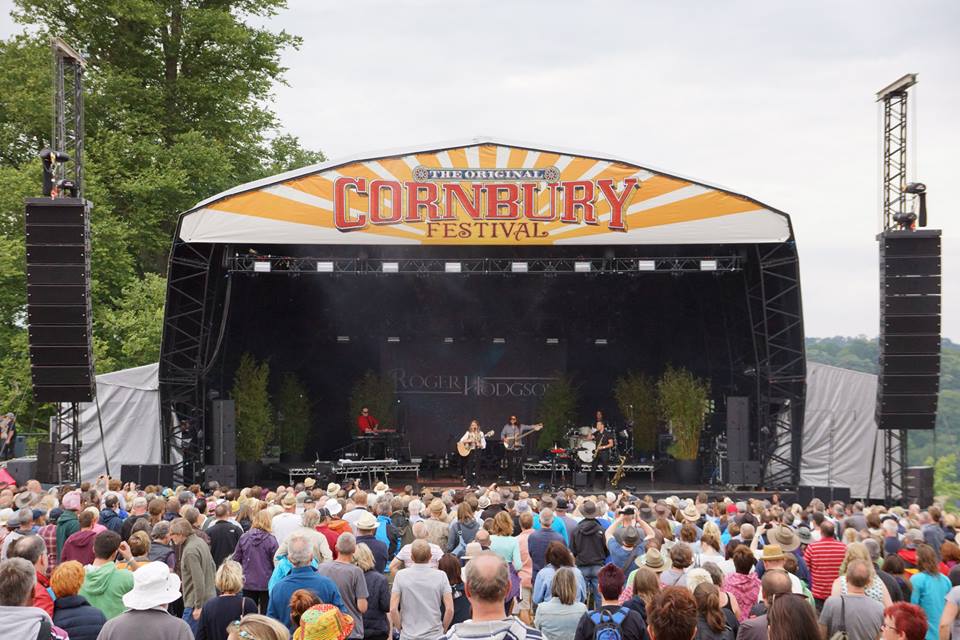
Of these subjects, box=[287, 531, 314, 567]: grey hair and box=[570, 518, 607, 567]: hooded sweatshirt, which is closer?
box=[287, 531, 314, 567]: grey hair

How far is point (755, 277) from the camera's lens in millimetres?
19391

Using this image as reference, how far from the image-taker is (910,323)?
16.2 metres

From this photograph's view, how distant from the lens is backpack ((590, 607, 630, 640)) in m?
5.10

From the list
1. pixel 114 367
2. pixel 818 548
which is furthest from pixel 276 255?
pixel 818 548

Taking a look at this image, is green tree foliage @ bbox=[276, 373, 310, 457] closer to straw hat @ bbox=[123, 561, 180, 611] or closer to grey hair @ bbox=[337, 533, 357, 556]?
grey hair @ bbox=[337, 533, 357, 556]

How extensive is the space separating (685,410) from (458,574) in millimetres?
14986

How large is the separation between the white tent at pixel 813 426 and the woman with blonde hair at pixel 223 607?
15555 millimetres

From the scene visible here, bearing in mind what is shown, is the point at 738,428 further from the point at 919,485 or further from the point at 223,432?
the point at 223,432

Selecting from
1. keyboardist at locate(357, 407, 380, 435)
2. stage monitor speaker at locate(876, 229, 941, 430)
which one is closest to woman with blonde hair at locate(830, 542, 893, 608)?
stage monitor speaker at locate(876, 229, 941, 430)

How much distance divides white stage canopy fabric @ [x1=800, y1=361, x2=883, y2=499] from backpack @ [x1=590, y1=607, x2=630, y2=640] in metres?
16.5

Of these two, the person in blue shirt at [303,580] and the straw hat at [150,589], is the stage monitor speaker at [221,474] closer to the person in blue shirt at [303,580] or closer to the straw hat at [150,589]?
the person in blue shirt at [303,580]

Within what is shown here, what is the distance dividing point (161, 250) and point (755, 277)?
1542cm

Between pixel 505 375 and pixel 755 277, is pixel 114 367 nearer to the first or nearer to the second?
pixel 505 375

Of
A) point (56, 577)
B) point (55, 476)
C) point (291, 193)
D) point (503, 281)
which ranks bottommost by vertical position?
point (55, 476)
